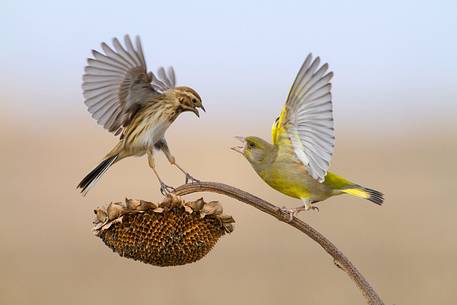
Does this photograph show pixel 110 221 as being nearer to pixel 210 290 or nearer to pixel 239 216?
pixel 210 290

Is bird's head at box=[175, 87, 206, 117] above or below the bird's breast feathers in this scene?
above

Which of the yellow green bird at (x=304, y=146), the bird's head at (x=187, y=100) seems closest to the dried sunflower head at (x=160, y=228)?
the yellow green bird at (x=304, y=146)

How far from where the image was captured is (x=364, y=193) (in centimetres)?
487

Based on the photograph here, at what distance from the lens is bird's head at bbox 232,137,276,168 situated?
466 centimetres

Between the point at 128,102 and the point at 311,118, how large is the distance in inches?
51.0

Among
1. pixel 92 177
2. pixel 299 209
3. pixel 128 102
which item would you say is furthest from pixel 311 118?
pixel 92 177

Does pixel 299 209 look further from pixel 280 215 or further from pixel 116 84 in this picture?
pixel 116 84

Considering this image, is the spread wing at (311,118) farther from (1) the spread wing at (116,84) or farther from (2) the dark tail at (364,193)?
(1) the spread wing at (116,84)

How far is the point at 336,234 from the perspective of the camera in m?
12.7

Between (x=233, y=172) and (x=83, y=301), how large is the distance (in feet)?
18.7

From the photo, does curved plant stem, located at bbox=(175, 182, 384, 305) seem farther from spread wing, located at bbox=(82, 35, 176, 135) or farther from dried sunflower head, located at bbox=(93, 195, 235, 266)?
spread wing, located at bbox=(82, 35, 176, 135)

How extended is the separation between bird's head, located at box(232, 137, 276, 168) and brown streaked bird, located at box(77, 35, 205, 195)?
1.39 ft

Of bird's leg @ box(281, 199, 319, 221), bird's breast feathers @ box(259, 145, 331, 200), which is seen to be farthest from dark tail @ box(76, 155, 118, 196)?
bird's leg @ box(281, 199, 319, 221)

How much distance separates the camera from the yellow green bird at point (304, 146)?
430 centimetres
